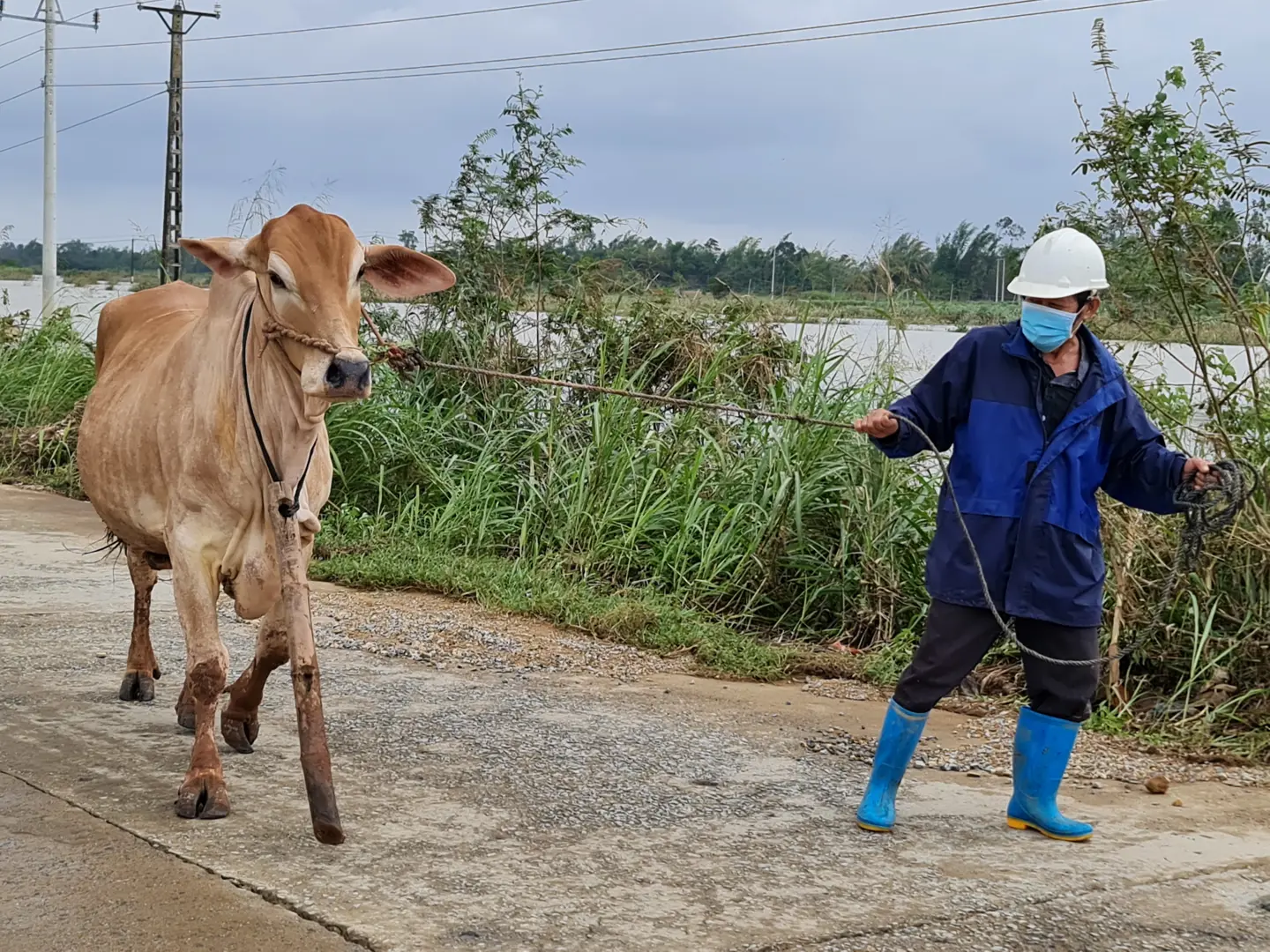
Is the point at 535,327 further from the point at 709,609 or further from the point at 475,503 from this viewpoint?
the point at 709,609

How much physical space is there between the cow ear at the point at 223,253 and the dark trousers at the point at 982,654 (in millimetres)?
2389

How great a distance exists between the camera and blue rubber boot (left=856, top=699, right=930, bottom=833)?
4.76 m

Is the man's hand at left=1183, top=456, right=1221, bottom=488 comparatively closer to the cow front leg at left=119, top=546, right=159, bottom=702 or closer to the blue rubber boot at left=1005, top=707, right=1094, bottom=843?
the blue rubber boot at left=1005, top=707, right=1094, bottom=843

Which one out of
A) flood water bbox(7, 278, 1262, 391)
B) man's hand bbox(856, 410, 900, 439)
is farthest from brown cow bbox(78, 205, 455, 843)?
flood water bbox(7, 278, 1262, 391)

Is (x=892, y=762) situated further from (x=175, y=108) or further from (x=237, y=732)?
(x=175, y=108)

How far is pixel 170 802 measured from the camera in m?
4.74

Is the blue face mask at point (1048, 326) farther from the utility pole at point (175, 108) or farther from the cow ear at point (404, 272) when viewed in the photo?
the utility pole at point (175, 108)

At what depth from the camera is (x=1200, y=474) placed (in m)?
4.69

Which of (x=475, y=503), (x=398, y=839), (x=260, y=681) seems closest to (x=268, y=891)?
(x=398, y=839)

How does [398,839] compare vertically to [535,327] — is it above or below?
below

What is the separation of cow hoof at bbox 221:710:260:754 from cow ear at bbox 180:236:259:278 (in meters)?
1.56

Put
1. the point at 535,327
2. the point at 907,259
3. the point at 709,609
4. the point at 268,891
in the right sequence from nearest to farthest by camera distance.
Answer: the point at 268,891 → the point at 709,609 → the point at 907,259 → the point at 535,327

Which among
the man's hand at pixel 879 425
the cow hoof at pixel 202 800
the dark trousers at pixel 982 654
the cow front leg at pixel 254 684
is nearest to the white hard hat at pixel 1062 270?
the man's hand at pixel 879 425

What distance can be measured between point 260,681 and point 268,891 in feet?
4.27
